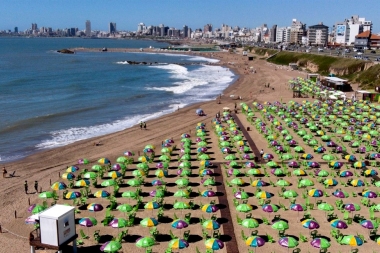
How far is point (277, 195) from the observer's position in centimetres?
2459

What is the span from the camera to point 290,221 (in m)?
21.0

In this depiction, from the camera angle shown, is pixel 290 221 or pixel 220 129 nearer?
pixel 290 221

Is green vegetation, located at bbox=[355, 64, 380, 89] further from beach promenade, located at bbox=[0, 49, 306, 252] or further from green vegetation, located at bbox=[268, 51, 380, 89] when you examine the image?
beach promenade, located at bbox=[0, 49, 306, 252]

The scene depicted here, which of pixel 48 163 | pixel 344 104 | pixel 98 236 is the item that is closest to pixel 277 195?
pixel 98 236

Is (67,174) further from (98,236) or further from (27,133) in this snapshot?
(27,133)

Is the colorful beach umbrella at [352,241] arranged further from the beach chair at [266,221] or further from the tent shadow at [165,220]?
the tent shadow at [165,220]

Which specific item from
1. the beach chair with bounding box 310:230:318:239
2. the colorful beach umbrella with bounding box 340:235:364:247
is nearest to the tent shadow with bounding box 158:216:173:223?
the beach chair with bounding box 310:230:318:239

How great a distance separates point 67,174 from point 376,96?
1769 inches

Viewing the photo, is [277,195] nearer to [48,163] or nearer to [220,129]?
[220,129]

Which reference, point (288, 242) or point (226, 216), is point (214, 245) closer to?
point (288, 242)

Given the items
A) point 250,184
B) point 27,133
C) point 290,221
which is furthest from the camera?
point 27,133

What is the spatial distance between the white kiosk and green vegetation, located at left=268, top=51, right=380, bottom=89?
2407 inches

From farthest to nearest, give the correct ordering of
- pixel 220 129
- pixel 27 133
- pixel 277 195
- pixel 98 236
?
1. pixel 27 133
2. pixel 220 129
3. pixel 277 195
4. pixel 98 236

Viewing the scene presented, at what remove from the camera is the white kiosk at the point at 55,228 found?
16.1 metres
